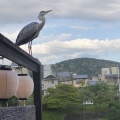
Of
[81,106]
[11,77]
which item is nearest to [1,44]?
[11,77]

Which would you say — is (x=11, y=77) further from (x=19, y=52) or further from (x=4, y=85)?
(x=19, y=52)

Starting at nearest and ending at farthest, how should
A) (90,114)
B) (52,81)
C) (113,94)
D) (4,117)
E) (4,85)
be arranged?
(4,117)
(4,85)
(90,114)
(113,94)
(52,81)

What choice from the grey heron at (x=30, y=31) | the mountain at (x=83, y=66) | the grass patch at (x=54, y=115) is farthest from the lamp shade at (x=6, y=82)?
the mountain at (x=83, y=66)

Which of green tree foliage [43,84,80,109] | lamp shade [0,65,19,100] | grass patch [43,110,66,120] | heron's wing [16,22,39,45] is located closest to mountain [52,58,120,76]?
green tree foliage [43,84,80,109]

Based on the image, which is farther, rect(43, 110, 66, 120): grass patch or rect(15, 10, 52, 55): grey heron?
rect(43, 110, 66, 120): grass patch

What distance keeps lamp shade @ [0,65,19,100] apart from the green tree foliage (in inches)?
867

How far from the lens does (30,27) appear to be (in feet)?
12.3

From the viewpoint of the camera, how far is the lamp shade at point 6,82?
2676 millimetres

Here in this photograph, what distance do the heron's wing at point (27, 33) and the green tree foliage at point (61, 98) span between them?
830 inches

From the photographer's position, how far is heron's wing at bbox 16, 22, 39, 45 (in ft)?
12.1

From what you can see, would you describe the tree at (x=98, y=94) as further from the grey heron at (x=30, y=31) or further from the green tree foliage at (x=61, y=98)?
the grey heron at (x=30, y=31)

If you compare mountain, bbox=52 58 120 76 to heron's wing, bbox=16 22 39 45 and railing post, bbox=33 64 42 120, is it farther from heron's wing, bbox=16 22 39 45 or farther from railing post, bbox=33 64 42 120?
heron's wing, bbox=16 22 39 45

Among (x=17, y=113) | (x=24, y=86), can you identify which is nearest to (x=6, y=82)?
(x=17, y=113)

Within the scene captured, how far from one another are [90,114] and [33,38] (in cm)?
2020
